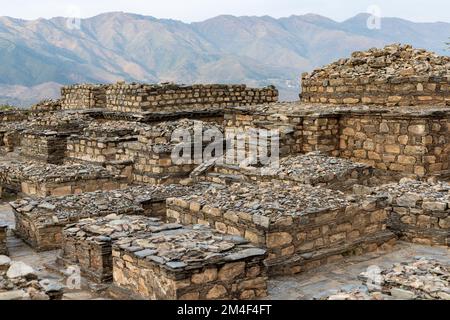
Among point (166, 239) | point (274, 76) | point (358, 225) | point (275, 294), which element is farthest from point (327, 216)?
point (274, 76)

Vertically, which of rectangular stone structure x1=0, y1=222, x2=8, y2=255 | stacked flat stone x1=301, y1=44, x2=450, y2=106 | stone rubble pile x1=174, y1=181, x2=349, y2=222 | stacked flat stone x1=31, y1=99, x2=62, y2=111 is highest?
stacked flat stone x1=301, y1=44, x2=450, y2=106

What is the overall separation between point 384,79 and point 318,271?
26.2ft

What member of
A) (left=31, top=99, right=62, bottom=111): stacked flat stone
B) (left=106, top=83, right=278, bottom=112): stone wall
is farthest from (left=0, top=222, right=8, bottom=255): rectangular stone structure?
(left=31, top=99, right=62, bottom=111): stacked flat stone

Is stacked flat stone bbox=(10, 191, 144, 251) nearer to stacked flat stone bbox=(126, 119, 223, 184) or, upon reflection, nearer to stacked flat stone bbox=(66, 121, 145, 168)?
stacked flat stone bbox=(126, 119, 223, 184)

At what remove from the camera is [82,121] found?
1967cm

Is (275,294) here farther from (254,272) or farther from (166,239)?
(166,239)

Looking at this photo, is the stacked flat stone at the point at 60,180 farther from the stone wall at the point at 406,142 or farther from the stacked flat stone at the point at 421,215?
the stacked flat stone at the point at 421,215

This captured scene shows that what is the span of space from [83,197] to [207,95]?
1209 cm

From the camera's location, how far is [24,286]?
607cm

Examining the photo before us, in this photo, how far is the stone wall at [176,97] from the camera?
20.3m

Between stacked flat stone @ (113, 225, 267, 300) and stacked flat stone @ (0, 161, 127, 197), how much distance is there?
5.20 metres

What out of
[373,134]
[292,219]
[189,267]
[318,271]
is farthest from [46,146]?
[189,267]

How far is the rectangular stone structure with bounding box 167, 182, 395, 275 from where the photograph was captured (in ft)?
25.5

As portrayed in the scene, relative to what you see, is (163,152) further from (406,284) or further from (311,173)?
(406,284)
